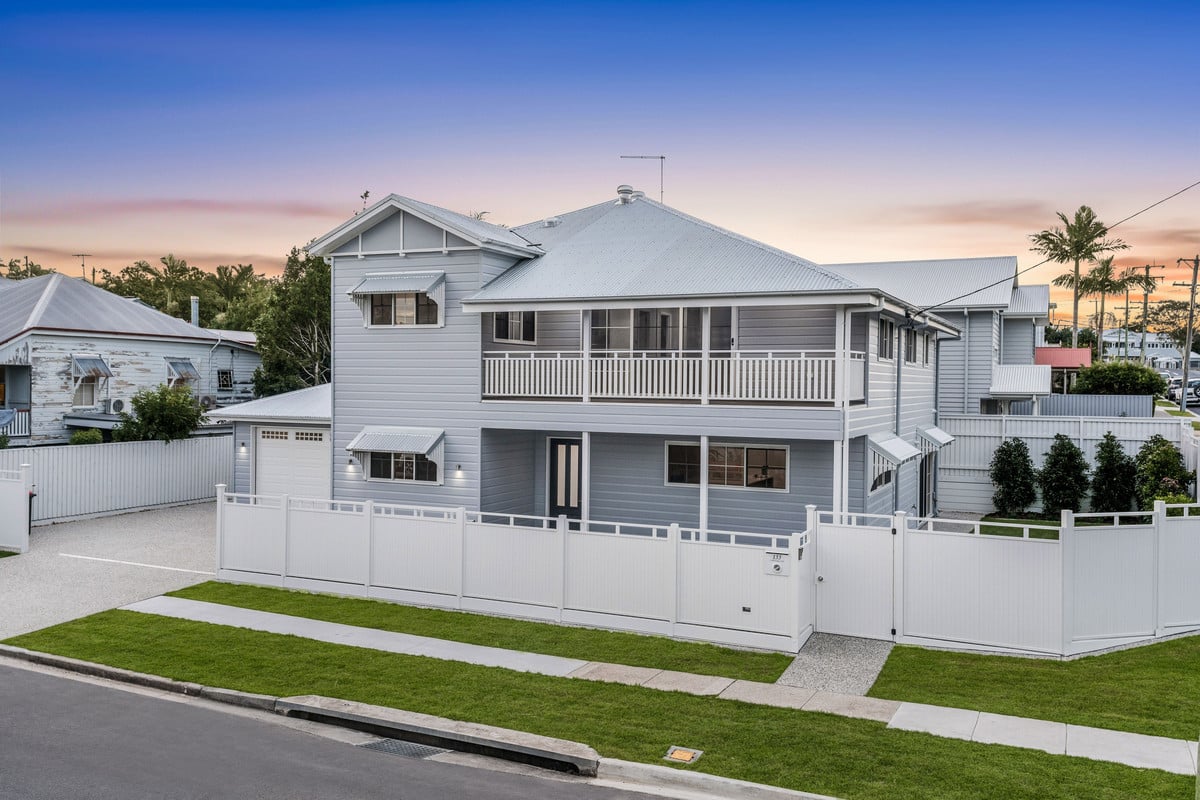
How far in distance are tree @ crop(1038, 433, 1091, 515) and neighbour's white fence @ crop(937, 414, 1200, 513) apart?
2.03 feet

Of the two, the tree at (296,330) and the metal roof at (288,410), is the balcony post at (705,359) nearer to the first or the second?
the metal roof at (288,410)

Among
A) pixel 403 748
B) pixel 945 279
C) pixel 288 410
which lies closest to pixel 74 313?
pixel 288 410

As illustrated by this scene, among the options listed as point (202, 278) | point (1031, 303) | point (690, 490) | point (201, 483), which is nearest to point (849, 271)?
point (1031, 303)

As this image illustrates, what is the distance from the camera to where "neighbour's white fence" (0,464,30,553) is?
61.9 feet

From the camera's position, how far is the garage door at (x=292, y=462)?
71.9 feet

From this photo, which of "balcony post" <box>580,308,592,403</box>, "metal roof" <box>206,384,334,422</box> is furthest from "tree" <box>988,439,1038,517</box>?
"metal roof" <box>206,384,334,422</box>

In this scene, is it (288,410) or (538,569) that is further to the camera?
(288,410)

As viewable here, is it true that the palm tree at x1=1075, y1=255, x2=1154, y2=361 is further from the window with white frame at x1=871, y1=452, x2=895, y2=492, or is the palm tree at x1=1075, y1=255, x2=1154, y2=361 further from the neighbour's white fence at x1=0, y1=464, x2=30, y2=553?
the neighbour's white fence at x1=0, y1=464, x2=30, y2=553

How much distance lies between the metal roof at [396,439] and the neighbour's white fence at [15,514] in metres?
6.67

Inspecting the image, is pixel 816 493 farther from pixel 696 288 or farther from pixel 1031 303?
pixel 1031 303

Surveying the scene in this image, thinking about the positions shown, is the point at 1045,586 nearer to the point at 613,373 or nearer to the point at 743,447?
the point at 743,447

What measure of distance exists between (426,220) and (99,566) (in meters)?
9.35

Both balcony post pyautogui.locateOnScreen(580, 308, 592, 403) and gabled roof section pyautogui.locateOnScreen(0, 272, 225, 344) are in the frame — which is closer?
balcony post pyautogui.locateOnScreen(580, 308, 592, 403)

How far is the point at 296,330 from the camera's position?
3534 centimetres
